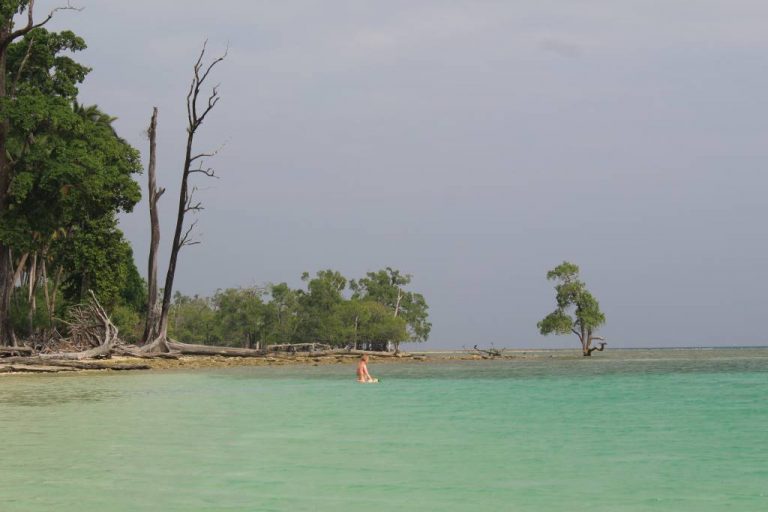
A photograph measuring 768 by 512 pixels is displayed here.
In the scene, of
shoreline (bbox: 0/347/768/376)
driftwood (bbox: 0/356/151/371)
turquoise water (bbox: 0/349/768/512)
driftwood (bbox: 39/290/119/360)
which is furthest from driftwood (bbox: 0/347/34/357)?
turquoise water (bbox: 0/349/768/512)

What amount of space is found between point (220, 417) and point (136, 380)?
1577cm

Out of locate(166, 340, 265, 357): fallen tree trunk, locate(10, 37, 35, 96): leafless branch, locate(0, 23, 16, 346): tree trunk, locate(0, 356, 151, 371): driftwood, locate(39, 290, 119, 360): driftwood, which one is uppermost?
locate(10, 37, 35, 96): leafless branch

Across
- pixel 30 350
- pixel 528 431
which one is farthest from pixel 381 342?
pixel 528 431

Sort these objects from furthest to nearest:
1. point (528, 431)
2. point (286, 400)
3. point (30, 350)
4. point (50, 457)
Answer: point (30, 350) → point (286, 400) → point (528, 431) → point (50, 457)

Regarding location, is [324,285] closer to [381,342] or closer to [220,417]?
[381,342]

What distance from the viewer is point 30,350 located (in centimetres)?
3997

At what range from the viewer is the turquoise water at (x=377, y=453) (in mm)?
9125

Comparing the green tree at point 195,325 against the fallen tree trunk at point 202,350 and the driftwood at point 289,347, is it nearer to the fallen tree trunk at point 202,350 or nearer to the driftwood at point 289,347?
the driftwood at point 289,347

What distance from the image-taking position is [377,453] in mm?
12703

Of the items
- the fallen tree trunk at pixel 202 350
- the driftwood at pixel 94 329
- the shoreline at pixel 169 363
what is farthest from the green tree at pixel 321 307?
the driftwood at pixel 94 329

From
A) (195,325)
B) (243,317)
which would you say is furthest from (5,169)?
(195,325)

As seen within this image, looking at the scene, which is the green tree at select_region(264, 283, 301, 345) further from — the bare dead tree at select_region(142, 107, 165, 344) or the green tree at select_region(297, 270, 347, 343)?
the bare dead tree at select_region(142, 107, 165, 344)

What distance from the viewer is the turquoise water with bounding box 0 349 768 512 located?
9125mm

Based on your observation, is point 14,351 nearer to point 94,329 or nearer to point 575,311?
point 94,329
